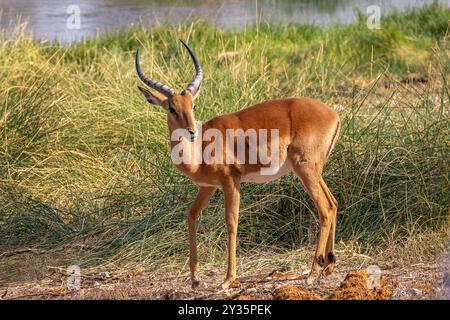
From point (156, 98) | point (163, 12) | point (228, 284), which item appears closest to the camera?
point (156, 98)

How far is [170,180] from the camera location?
7.33 meters

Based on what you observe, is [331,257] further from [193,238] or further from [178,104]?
[178,104]

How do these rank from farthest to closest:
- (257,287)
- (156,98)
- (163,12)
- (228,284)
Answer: (163,12) → (257,287) → (228,284) → (156,98)

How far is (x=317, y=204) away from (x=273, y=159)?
384mm

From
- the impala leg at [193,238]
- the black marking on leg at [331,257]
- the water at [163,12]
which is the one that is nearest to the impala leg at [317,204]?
the black marking on leg at [331,257]

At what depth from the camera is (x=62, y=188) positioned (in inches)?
304

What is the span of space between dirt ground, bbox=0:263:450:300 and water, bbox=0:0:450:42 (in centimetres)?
1026

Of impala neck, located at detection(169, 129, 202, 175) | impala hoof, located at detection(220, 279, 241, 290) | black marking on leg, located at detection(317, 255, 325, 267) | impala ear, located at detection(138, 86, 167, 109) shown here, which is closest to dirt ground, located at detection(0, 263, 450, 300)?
impala hoof, located at detection(220, 279, 241, 290)

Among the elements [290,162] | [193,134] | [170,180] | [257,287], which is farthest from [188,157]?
[170,180]

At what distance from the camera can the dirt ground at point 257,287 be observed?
5.30 metres

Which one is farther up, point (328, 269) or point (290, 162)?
point (290, 162)

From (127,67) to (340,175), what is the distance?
3987mm

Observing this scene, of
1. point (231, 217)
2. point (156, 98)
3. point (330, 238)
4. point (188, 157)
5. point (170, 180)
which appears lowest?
point (170, 180)

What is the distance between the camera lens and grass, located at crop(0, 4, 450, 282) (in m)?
6.75
